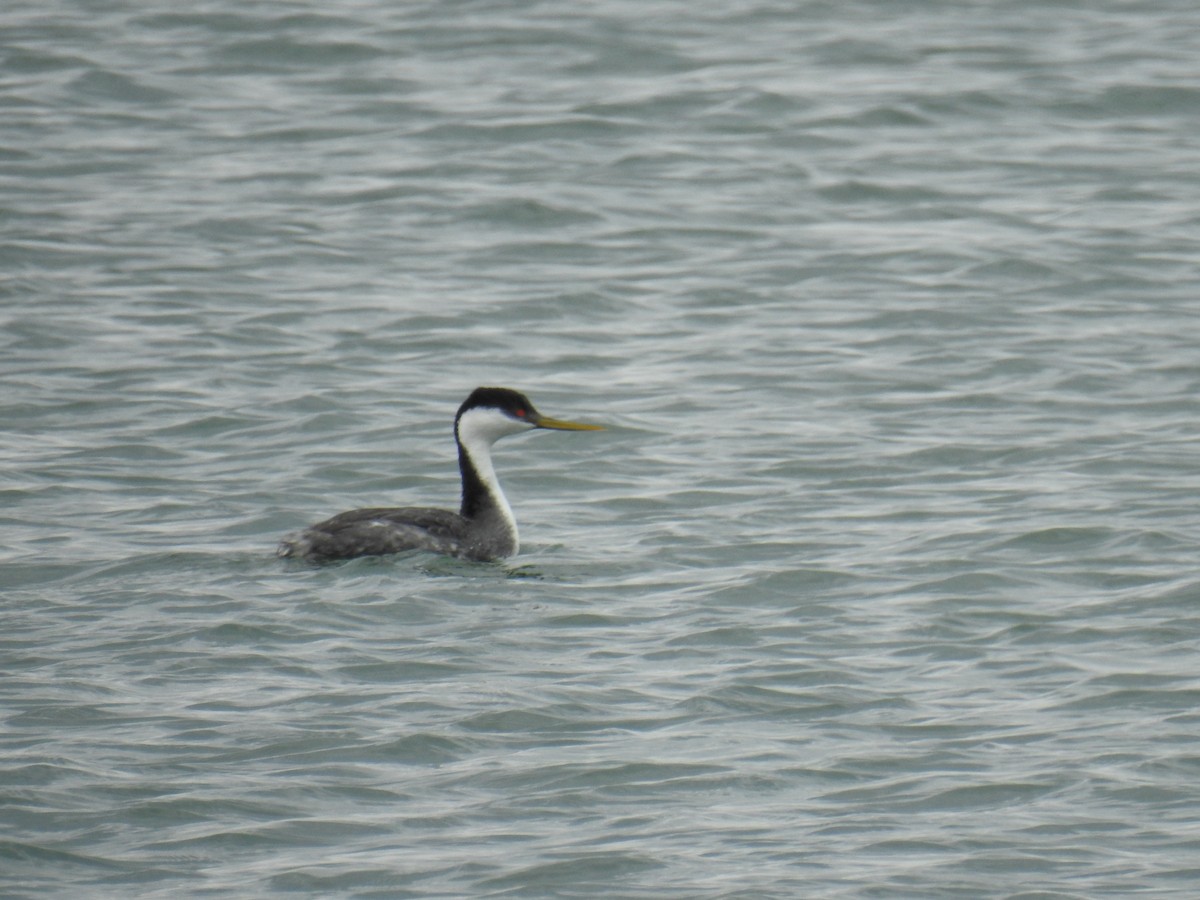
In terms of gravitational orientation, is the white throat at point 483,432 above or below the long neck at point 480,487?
above

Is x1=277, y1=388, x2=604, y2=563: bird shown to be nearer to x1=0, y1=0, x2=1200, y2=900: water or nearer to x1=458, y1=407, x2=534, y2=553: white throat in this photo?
x1=458, y1=407, x2=534, y2=553: white throat

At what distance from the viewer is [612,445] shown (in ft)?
46.0

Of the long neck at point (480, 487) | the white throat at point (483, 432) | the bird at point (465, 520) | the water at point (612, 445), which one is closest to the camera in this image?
the water at point (612, 445)

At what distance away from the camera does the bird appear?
11.3 metres

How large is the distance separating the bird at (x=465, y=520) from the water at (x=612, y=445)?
14 centimetres

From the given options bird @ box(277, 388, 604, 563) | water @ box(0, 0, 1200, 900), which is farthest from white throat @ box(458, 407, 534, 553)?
water @ box(0, 0, 1200, 900)

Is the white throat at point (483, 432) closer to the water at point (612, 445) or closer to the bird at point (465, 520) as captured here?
the bird at point (465, 520)

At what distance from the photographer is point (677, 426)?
14305mm

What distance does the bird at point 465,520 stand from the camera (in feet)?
37.1

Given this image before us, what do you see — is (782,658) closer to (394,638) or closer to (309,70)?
(394,638)

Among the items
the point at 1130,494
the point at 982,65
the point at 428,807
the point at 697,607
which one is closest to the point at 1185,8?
the point at 982,65

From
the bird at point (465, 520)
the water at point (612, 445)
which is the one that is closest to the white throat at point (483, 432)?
the bird at point (465, 520)

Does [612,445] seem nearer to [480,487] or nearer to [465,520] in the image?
[480,487]

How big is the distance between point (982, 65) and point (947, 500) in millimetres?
12036
